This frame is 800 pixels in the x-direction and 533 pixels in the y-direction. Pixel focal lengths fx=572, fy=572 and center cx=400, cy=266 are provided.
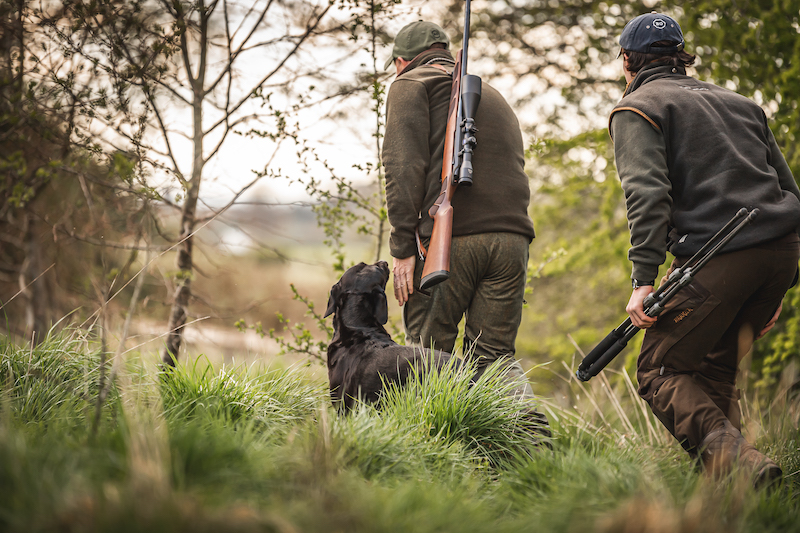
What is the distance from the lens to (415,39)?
119 inches

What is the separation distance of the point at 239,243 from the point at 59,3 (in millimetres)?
1928

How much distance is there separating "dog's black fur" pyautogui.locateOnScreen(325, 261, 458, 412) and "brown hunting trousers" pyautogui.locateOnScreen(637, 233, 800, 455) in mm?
940

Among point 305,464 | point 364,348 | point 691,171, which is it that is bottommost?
point 305,464

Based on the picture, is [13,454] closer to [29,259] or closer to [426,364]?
[426,364]

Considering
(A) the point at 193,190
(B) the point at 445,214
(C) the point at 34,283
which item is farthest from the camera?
(C) the point at 34,283

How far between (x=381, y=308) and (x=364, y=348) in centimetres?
27

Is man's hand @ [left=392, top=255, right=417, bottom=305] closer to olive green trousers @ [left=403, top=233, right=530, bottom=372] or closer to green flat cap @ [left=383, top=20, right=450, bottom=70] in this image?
olive green trousers @ [left=403, top=233, right=530, bottom=372]

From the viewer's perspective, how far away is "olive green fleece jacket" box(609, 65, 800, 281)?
2.37m

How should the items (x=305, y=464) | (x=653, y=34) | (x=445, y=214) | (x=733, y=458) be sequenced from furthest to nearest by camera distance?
(x=445, y=214), (x=653, y=34), (x=733, y=458), (x=305, y=464)

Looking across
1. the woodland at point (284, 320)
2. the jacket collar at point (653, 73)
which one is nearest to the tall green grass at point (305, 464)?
the woodland at point (284, 320)

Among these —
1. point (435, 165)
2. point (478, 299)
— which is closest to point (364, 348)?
point (478, 299)

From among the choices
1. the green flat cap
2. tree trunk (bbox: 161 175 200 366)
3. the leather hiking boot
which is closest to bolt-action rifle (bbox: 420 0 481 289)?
the green flat cap

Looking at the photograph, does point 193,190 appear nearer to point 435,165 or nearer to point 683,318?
point 435,165

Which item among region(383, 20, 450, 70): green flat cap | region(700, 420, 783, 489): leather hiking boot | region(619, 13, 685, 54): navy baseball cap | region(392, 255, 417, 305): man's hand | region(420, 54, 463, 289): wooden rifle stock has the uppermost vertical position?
region(383, 20, 450, 70): green flat cap
